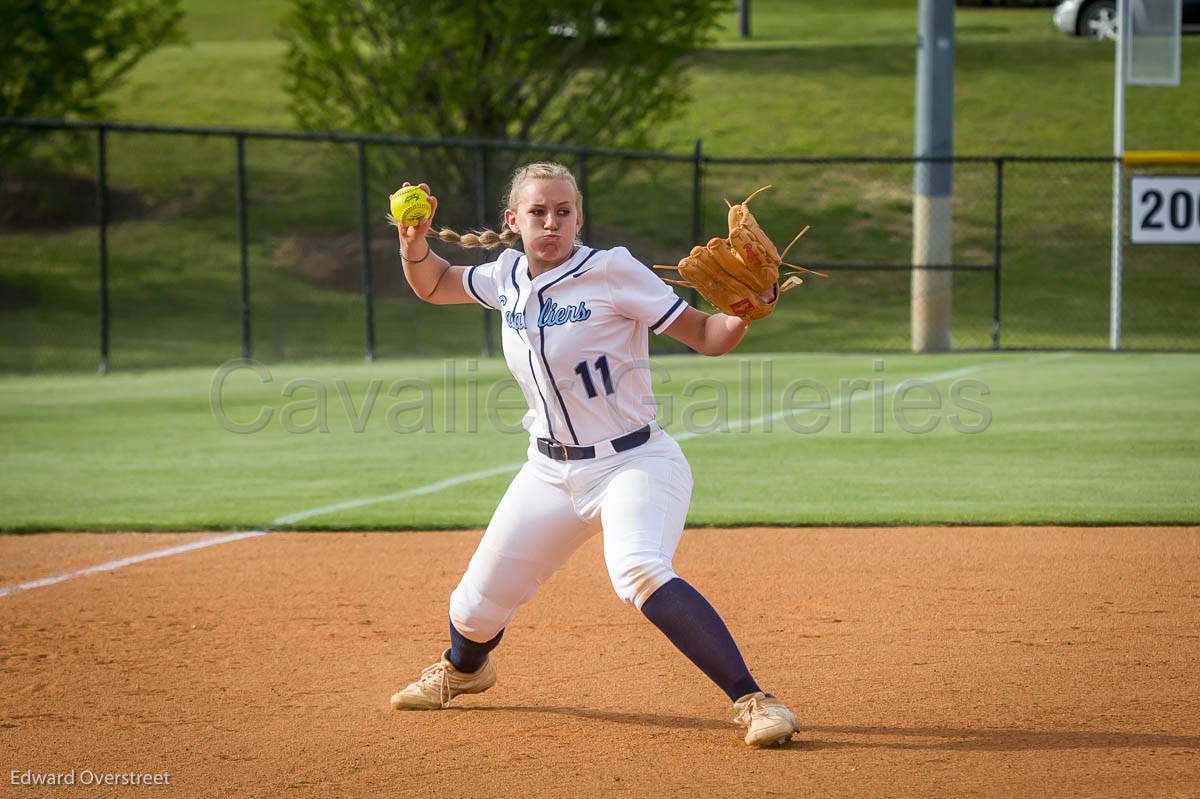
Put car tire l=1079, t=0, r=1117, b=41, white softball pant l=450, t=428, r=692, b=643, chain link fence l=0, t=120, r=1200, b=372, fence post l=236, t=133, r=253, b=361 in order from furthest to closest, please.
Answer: car tire l=1079, t=0, r=1117, b=41
chain link fence l=0, t=120, r=1200, b=372
fence post l=236, t=133, r=253, b=361
white softball pant l=450, t=428, r=692, b=643

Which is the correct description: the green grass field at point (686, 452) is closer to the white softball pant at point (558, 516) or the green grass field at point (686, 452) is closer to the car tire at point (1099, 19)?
the white softball pant at point (558, 516)

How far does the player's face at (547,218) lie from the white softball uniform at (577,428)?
0.07 metres

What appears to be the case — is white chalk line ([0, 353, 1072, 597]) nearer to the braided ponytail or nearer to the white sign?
the braided ponytail

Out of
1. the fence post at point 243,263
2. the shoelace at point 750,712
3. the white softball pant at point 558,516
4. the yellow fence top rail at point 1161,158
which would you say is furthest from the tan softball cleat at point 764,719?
the yellow fence top rail at point 1161,158

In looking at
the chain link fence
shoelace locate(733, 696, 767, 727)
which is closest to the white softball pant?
shoelace locate(733, 696, 767, 727)

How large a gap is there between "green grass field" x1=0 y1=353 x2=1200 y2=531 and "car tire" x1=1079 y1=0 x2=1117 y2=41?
25081mm

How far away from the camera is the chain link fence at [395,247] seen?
24.9m

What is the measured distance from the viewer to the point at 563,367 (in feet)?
14.5

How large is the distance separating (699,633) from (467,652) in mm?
899

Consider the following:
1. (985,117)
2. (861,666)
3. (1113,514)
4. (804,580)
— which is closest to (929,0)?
(1113,514)

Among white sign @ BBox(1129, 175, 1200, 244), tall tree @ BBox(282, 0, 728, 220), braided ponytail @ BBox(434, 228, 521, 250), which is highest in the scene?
tall tree @ BBox(282, 0, 728, 220)

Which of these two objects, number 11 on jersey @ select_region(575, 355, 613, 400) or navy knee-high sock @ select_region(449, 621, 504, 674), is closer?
number 11 on jersey @ select_region(575, 355, 613, 400)

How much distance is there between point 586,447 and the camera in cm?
440

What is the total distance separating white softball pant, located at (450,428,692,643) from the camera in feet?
14.0
